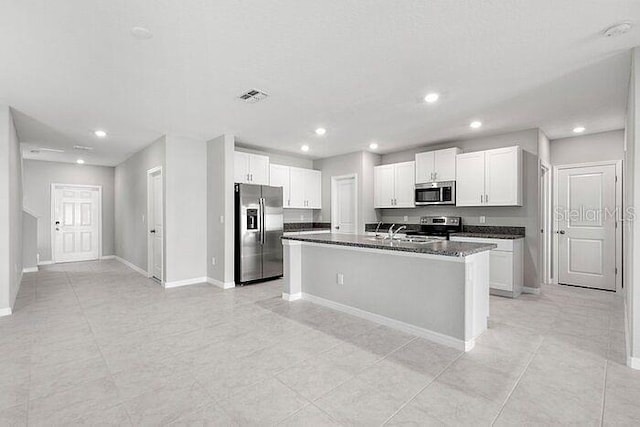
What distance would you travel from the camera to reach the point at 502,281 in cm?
464

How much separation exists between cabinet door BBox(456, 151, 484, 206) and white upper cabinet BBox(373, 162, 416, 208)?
91 centimetres

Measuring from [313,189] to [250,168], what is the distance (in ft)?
6.03

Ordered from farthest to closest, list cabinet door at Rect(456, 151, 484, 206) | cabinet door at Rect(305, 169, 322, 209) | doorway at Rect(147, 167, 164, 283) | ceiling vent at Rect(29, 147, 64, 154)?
cabinet door at Rect(305, 169, 322, 209) → ceiling vent at Rect(29, 147, 64, 154) → doorway at Rect(147, 167, 164, 283) → cabinet door at Rect(456, 151, 484, 206)

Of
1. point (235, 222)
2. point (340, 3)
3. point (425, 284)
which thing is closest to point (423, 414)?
point (425, 284)

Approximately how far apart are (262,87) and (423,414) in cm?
313

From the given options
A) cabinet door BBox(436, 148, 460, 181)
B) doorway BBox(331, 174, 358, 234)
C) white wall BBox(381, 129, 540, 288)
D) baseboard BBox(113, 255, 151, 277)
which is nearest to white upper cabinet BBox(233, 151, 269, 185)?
doorway BBox(331, 174, 358, 234)

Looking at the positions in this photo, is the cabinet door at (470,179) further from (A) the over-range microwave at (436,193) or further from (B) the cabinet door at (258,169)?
(B) the cabinet door at (258,169)

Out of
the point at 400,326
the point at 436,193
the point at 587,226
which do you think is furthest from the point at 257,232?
the point at 587,226

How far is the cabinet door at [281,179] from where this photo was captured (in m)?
6.43

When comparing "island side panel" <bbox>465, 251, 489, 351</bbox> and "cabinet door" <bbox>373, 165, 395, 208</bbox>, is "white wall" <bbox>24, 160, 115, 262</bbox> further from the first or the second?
"island side panel" <bbox>465, 251, 489, 351</bbox>

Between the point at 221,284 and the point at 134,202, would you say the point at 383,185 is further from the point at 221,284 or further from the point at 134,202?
the point at 134,202

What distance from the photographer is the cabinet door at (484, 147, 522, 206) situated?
4.79 meters

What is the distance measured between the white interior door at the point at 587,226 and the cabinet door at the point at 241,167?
5475mm

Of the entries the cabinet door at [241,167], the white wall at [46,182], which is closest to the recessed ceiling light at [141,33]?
the cabinet door at [241,167]
